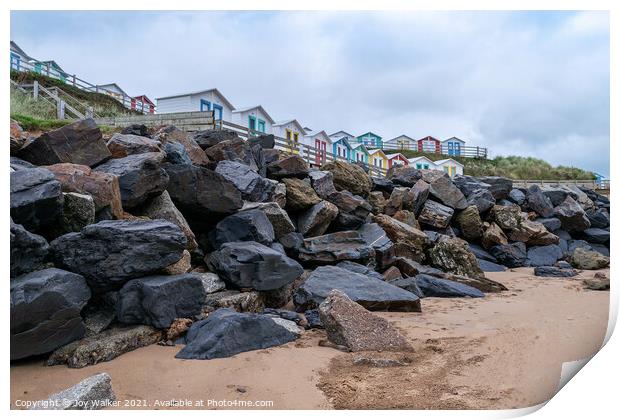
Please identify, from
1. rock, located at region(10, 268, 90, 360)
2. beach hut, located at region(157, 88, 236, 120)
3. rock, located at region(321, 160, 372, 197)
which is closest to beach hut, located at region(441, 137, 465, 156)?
beach hut, located at region(157, 88, 236, 120)

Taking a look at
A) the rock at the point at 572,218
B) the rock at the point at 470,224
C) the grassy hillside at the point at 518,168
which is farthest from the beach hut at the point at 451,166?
the rock at the point at 470,224

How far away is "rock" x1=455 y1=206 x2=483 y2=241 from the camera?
14023 mm

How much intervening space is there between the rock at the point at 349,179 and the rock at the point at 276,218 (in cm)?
442

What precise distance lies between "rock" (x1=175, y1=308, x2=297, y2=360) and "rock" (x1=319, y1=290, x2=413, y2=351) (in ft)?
1.74

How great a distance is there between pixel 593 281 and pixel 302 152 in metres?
15.1

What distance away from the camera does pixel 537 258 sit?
44.9ft

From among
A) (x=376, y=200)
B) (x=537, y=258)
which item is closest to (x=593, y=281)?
(x=537, y=258)

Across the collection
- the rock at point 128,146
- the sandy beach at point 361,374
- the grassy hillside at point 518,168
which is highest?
the grassy hillside at point 518,168

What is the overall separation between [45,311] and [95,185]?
2.10 m

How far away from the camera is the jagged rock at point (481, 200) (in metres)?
15.1

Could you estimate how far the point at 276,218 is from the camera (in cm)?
838

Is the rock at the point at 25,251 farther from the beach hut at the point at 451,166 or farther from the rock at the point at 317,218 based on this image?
the beach hut at the point at 451,166

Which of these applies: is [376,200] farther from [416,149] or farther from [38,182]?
[416,149]

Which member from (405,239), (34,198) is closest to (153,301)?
(34,198)
